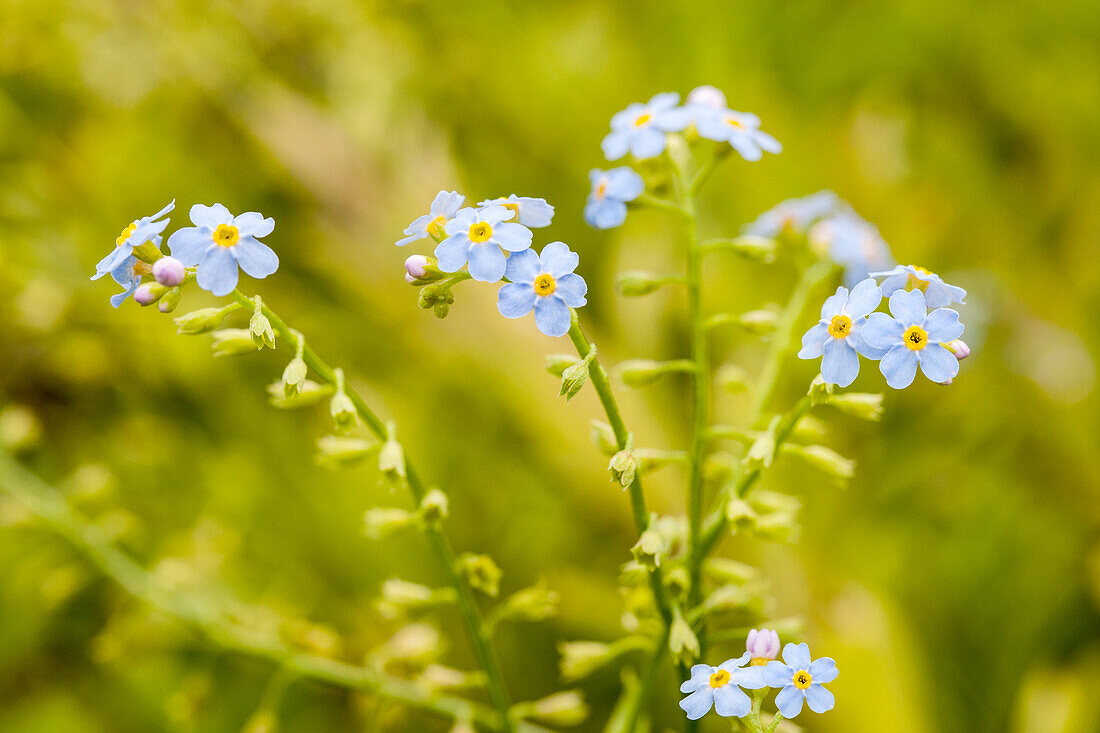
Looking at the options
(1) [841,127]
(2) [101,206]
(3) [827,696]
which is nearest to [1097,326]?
(1) [841,127]

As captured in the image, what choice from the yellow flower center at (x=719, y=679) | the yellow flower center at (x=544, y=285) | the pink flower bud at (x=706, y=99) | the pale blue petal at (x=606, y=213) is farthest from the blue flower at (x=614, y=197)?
the yellow flower center at (x=719, y=679)

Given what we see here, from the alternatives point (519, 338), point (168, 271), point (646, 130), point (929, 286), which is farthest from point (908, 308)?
point (519, 338)

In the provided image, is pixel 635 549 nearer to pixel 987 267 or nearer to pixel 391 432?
pixel 391 432

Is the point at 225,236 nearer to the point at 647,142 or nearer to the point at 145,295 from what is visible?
the point at 145,295

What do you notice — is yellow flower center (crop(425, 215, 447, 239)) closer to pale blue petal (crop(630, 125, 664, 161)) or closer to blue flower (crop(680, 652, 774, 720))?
pale blue petal (crop(630, 125, 664, 161))

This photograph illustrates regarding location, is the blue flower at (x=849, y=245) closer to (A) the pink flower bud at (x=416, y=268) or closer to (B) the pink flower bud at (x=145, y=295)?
(A) the pink flower bud at (x=416, y=268)

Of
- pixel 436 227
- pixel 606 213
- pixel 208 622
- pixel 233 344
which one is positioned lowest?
pixel 208 622
